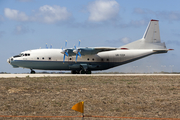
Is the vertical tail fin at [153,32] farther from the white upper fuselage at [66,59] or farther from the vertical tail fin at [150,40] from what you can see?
the white upper fuselage at [66,59]

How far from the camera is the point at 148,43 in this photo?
163 feet

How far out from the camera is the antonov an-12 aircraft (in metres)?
44.0

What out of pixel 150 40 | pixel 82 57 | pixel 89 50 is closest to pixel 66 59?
pixel 82 57

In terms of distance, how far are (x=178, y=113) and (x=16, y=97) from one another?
12264mm

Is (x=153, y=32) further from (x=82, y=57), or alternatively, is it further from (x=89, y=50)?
(x=82, y=57)

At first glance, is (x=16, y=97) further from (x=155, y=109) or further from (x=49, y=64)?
(x=49, y=64)

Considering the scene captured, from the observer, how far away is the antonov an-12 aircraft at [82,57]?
1731 inches

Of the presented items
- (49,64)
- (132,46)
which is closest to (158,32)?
(132,46)

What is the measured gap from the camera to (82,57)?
45656mm

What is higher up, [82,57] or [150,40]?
[150,40]

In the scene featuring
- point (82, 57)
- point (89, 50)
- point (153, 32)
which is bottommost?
point (82, 57)

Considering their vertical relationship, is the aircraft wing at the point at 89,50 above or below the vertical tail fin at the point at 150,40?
below

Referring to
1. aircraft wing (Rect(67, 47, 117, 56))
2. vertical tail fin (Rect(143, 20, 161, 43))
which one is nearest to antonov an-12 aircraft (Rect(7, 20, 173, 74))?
aircraft wing (Rect(67, 47, 117, 56))

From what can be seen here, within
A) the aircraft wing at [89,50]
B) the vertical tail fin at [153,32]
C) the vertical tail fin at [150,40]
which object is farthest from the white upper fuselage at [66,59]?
the vertical tail fin at [153,32]
